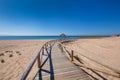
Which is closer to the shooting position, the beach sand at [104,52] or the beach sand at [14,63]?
the beach sand at [14,63]

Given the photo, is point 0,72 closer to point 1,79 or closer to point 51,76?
point 1,79

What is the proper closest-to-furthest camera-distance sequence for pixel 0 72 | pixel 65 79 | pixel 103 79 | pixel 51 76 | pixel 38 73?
pixel 65 79 < pixel 51 76 < pixel 38 73 < pixel 103 79 < pixel 0 72

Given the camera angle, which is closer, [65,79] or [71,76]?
[65,79]

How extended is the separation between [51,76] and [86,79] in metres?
1.61

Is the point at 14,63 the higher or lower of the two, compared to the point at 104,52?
higher

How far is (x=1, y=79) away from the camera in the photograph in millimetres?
6406

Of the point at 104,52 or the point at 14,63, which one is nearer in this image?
the point at 14,63

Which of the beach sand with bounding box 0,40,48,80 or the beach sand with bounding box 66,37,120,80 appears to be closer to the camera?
the beach sand with bounding box 0,40,48,80

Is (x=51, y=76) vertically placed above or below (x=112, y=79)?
above

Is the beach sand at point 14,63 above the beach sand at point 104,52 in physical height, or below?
above

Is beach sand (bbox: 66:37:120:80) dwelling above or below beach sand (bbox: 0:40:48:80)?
below

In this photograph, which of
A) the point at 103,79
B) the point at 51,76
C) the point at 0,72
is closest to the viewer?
the point at 51,76

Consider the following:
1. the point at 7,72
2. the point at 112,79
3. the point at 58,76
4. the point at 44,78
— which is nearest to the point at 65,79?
the point at 58,76

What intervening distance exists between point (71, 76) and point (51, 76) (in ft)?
3.10
